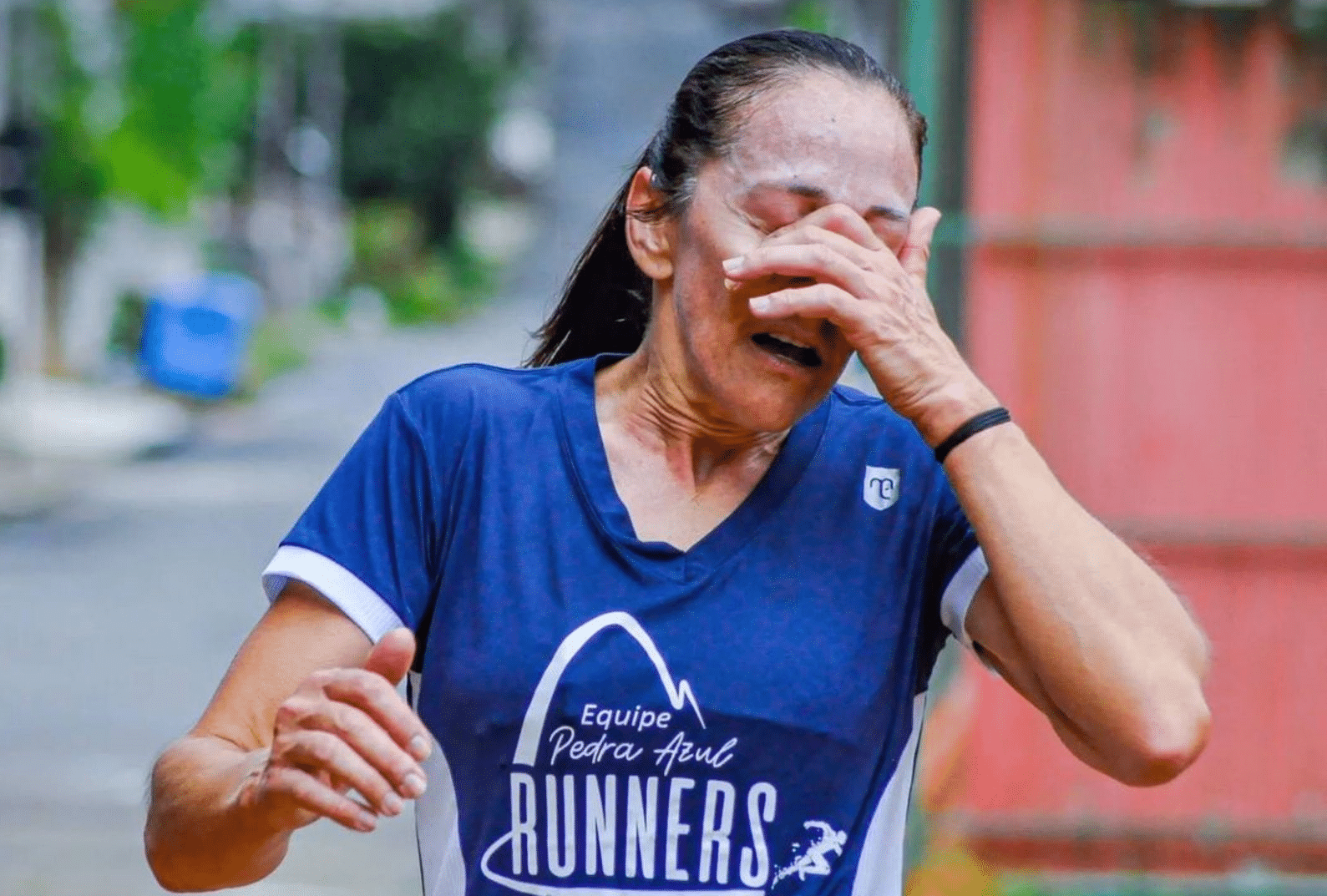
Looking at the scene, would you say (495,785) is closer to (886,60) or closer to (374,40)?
(886,60)

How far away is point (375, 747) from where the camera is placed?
1838 mm

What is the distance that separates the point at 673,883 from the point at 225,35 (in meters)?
24.3

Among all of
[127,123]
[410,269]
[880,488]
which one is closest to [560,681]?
[880,488]

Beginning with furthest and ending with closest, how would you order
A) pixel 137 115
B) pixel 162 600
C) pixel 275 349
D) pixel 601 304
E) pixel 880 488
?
pixel 275 349, pixel 137 115, pixel 162 600, pixel 601 304, pixel 880 488

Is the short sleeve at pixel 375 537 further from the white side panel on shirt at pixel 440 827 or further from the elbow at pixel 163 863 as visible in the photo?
the elbow at pixel 163 863

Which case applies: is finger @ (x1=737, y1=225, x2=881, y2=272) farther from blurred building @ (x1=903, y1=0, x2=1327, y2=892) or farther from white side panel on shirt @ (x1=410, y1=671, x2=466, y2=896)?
blurred building @ (x1=903, y1=0, x2=1327, y2=892)

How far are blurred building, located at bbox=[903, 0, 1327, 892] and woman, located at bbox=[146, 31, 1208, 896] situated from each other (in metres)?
2.88

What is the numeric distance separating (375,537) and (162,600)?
973 centimetres

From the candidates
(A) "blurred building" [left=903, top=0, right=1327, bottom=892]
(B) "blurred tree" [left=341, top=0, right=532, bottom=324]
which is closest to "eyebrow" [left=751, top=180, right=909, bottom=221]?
(A) "blurred building" [left=903, top=0, right=1327, bottom=892]

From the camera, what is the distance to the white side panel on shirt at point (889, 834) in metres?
2.17

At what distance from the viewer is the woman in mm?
2094

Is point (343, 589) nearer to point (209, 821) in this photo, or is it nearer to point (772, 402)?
point (209, 821)

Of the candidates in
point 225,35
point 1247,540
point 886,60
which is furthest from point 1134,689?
point 225,35

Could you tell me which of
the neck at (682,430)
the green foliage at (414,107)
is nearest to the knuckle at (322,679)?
the neck at (682,430)
